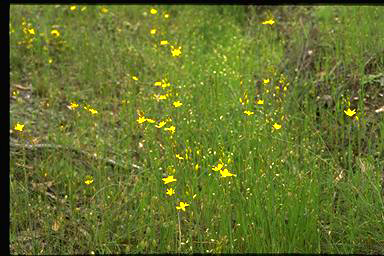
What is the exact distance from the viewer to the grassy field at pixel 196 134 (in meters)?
3.69

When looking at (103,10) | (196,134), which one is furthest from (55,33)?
(196,134)

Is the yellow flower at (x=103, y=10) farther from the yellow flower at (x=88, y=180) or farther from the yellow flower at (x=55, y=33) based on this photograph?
the yellow flower at (x=88, y=180)

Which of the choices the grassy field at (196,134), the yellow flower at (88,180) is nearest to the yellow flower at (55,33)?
the grassy field at (196,134)

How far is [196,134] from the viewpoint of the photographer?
475 centimetres

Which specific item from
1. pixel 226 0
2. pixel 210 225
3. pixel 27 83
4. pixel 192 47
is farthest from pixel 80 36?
pixel 210 225

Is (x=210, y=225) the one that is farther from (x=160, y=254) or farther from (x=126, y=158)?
(x=126, y=158)

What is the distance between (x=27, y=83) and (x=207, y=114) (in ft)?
7.96

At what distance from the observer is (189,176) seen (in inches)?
163

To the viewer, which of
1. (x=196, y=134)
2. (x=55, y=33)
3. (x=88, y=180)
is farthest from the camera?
(x=55, y=33)

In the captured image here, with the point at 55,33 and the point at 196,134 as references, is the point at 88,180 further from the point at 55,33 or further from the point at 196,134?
the point at 55,33

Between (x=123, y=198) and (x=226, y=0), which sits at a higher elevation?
(x=226, y=0)

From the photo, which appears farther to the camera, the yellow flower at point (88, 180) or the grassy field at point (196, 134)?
the yellow flower at point (88, 180)

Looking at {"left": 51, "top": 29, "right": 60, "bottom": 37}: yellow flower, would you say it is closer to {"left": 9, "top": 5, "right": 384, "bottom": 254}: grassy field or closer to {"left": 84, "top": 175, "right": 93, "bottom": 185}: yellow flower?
{"left": 9, "top": 5, "right": 384, "bottom": 254}: grassy field

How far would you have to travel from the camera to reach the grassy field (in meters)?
3.69
